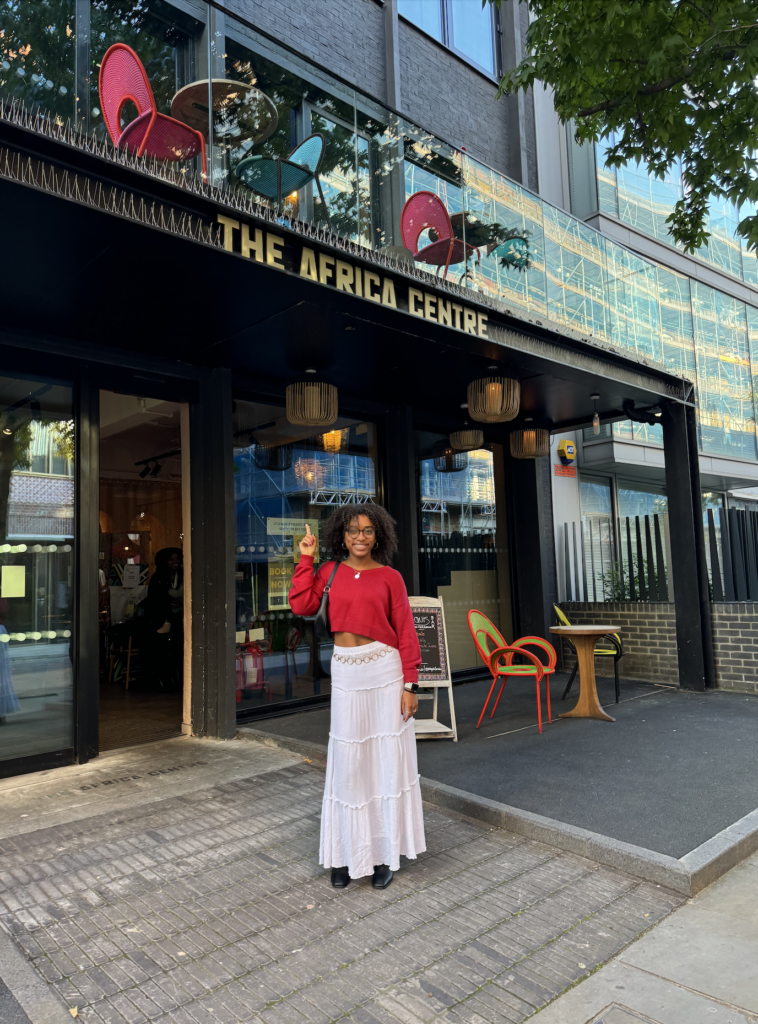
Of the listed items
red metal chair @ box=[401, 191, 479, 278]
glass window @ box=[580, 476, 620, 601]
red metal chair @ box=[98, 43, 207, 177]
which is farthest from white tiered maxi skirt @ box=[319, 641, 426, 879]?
glass window @ box=[580, 476, 620, 601]

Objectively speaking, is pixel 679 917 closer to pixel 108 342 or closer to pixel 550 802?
pixel 550 802

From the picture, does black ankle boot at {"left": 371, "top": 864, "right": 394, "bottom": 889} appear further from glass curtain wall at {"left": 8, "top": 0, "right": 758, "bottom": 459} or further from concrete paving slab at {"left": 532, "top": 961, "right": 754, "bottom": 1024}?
glass curtain wall at {"left": 8, "top": 0, "right": 758, "bottom": 459}

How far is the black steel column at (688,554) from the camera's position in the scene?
8.27 metres

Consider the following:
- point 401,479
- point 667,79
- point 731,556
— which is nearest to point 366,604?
point 401,479

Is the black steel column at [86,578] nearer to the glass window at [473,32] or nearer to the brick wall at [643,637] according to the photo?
the brick wall at [643,637]

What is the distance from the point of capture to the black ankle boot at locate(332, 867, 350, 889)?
3.49 m

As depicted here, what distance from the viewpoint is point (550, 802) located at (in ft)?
14.6

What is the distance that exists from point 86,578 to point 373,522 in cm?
308

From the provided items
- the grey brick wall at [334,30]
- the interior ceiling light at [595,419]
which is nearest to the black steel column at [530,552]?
the interior ceiling light at [595,419]

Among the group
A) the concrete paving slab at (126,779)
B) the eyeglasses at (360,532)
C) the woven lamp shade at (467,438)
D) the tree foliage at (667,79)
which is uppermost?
the tree foliage at (667,79)

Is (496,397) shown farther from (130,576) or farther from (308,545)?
(130,576)

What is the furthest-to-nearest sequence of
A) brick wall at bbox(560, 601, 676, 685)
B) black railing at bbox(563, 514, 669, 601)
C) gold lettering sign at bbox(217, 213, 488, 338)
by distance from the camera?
black railing at bbox(563, 514, 669, 601) < brick wall at bbox(560, 601, 676, 685) < gold lettering sign at bbox(217, 213, 488, 338)

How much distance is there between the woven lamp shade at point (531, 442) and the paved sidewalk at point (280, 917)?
5.45 metres

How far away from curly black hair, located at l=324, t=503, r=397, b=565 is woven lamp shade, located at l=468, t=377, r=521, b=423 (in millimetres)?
3597
